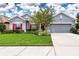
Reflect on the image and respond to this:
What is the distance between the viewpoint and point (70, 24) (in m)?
50.5

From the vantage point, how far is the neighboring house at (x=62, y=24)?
49.8 meters

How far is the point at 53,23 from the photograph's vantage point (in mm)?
50094

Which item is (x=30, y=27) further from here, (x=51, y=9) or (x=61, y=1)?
(x=61, y=1)

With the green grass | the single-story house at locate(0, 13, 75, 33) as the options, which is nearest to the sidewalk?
the green grass

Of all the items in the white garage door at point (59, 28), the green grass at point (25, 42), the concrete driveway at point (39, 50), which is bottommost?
the white garage door at point (59, 28)

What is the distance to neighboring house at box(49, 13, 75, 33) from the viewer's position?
4981 centimetres

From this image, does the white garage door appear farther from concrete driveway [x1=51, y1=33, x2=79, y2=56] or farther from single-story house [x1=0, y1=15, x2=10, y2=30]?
concrete driveway [x1=51, y1=33, x2=79, y2=56]

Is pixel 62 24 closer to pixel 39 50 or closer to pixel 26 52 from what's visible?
pixel 39 50

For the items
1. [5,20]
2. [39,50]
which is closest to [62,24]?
[5,20]

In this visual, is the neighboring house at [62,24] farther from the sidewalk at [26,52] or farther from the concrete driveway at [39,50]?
the sidewalk at [26,52]

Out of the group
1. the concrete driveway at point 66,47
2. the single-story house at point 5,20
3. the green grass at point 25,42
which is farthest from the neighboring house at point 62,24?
the concrete driveway at point 66,47

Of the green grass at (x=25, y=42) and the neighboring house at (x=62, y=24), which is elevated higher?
the green grass at (x=25, y=42)

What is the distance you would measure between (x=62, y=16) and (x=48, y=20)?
17235mm

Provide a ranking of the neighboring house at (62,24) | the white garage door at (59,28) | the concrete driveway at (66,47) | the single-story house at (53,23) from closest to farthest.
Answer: the concrete driveway at (66,47) < the white garage door at (59,28) < the neighboring house at (62,24) < the single-story house at (53,23)
